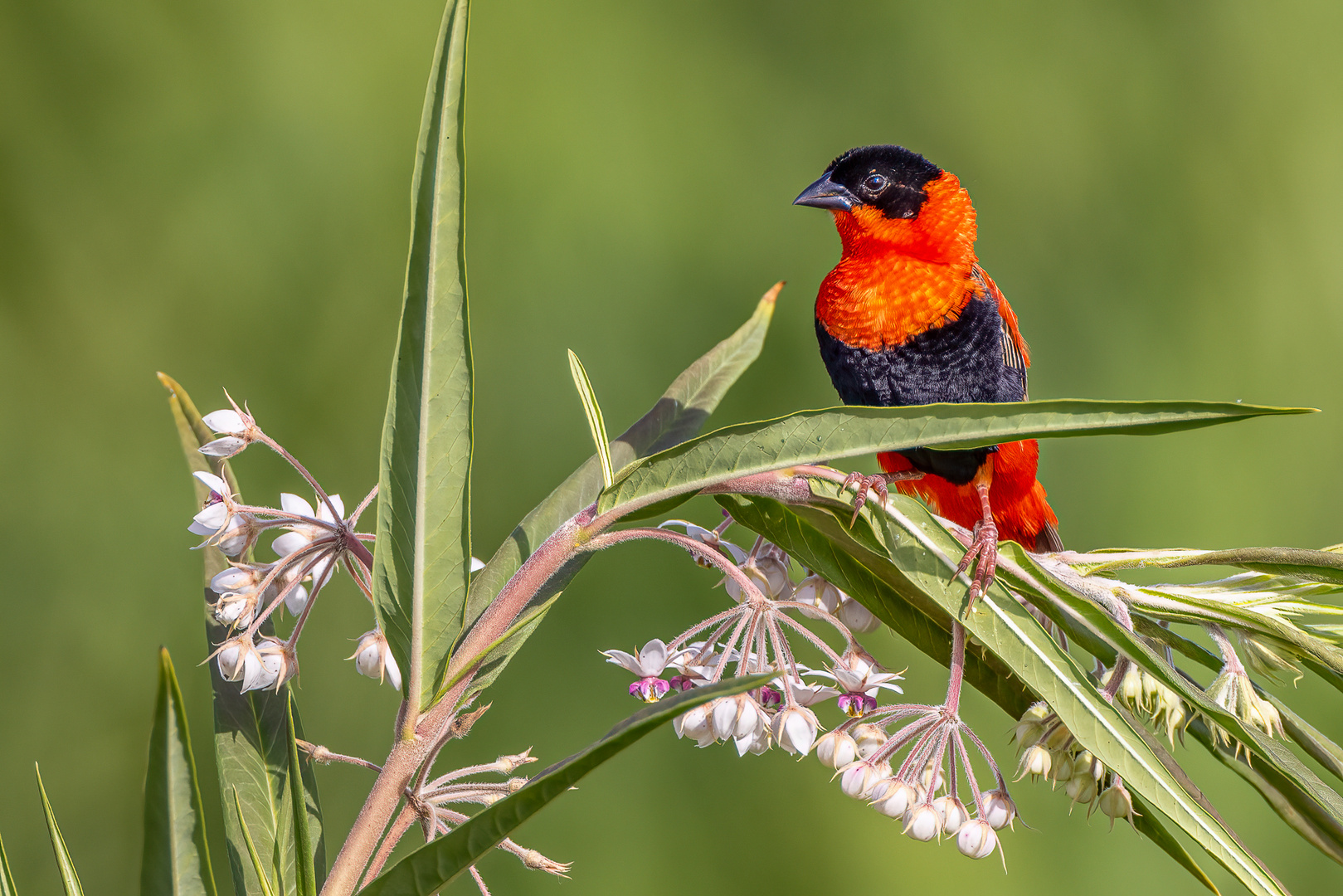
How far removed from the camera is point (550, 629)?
5.80 feet

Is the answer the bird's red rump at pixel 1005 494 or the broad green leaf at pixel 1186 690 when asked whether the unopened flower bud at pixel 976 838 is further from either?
the bird's red rump at pixel 1005 494

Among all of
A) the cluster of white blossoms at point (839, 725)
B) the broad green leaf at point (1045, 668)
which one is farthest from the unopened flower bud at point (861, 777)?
the broad green leaf at point (1045, 668)

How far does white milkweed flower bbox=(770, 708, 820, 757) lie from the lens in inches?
18.5

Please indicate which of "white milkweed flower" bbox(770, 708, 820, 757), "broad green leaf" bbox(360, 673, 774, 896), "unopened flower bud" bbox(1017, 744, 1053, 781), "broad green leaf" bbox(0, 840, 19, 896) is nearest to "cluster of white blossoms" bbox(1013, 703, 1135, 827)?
"unopened flower bud" bbox(1017, 744, 1053, 781)

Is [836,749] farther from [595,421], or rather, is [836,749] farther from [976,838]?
[595,421]

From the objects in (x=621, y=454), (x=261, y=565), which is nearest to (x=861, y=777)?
(x=621, y=454)

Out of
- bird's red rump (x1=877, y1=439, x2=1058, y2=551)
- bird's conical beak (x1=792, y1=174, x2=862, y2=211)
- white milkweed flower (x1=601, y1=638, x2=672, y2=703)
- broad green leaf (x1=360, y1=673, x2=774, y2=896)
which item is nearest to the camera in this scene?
broad green leaf (x1=360, y1=673, x2=774, y2=896)

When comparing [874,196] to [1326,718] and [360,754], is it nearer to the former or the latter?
[360,754]

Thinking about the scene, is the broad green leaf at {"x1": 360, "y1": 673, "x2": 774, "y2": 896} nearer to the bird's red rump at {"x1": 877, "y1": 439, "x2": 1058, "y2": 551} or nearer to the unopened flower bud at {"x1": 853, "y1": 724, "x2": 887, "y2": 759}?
the unopened flower bud at {"x1": 853, "y1": 724, "x2": 887, "y2": 759}

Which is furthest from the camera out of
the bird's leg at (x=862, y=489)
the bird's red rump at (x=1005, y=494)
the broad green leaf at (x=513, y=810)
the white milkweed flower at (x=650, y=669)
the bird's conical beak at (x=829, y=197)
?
the bird's conical beak at (x=829, y=197)

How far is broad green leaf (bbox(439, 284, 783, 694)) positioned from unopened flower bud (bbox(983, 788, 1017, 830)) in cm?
27

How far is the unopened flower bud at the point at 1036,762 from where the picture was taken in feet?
1.58

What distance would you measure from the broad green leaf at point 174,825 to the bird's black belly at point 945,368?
1.98 ft

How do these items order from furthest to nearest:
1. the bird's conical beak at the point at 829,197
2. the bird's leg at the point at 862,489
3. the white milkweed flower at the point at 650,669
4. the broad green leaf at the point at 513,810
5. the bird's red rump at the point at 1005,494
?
the bird's conical beak at the point at 829,197
the bird's red rump at the point at 1005,494
the white milkweed flower at the point at 650,669
the bird's leg at the point at 862,489
the broad green leaf at the point at 513,810
